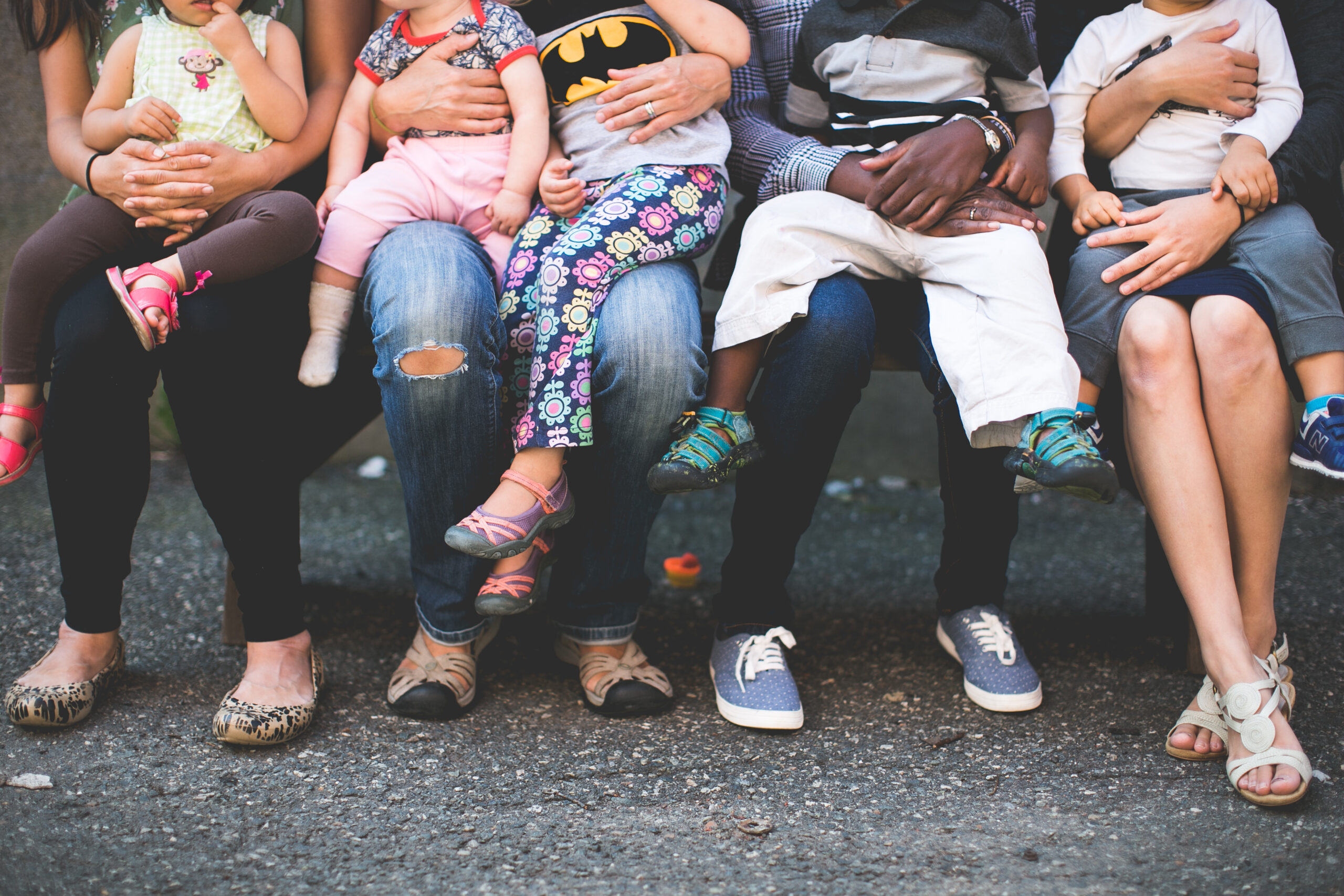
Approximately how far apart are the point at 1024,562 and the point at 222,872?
7.33 ft

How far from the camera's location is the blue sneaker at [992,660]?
1.88 metres

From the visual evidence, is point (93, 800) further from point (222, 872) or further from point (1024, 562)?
point (1024, 562)

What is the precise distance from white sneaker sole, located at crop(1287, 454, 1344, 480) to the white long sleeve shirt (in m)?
0.61

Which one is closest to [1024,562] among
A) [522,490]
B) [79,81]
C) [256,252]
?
[522,490]

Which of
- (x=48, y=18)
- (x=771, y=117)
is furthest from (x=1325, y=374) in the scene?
(x=48, y=18)

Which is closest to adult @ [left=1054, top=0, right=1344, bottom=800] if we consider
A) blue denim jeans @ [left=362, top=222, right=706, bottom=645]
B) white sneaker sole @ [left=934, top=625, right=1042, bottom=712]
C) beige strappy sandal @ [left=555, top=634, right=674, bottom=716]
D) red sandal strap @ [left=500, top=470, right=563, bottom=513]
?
white sneaker sole @ [left=934, top=625, right=1042, bottom=712]

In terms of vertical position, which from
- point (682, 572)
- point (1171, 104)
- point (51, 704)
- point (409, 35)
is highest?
point (409, 35)

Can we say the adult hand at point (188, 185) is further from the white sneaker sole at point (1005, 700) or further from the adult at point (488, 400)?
the white sneaker sole at point (1005, 700)

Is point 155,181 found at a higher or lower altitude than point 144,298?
higher

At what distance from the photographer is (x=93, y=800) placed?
1.54 metres

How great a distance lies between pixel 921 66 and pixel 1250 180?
0.66 m

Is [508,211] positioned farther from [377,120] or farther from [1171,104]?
[1171,104]

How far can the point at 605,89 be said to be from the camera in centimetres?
200

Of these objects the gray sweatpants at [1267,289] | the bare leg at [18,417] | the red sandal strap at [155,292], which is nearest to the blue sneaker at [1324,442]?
the gray sweatpants at [1267,289]
